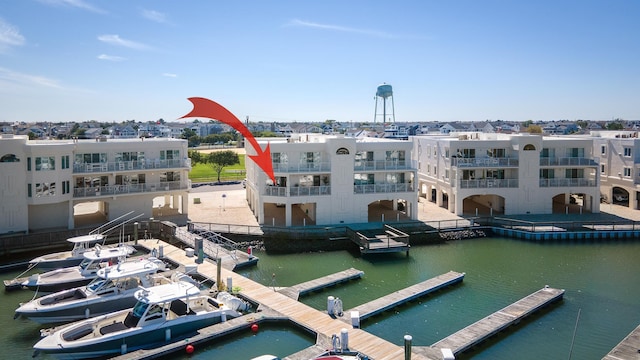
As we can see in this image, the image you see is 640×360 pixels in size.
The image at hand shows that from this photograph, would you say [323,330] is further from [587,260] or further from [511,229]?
[511,229]

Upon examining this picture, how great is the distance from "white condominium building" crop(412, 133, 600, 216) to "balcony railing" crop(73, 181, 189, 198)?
25175 millimetres

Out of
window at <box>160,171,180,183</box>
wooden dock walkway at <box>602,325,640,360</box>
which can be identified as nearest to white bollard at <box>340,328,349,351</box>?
wooden dock walkway at <box>602,325,640,360</box>

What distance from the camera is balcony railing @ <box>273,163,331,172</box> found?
41750mm

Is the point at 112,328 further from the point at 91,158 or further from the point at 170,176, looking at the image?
the point at 170,176

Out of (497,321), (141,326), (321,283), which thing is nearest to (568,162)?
(497,321)

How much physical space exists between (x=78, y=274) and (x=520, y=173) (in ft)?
125

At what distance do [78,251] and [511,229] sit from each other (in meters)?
33.2

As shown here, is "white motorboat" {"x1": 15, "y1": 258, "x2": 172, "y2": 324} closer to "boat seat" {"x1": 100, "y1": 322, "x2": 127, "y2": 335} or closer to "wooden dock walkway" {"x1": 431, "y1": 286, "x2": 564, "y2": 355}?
"boat seat" {"x1": 100, "y1": 322, "x2": 127, "y2": 335}

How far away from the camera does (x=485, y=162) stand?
155ft

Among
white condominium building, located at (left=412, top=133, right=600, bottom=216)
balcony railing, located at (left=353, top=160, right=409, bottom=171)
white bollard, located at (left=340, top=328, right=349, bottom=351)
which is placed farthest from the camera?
white condominium building, located at (left=412, top=133, right=600, bottom=216)

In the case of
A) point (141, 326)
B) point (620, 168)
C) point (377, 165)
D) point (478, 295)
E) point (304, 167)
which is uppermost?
point (377, 165)

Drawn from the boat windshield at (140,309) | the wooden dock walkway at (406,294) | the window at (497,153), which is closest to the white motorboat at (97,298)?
the boat windshield at (140,309)

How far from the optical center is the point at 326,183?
A: 140 feet

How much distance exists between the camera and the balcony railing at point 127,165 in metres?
39.6
